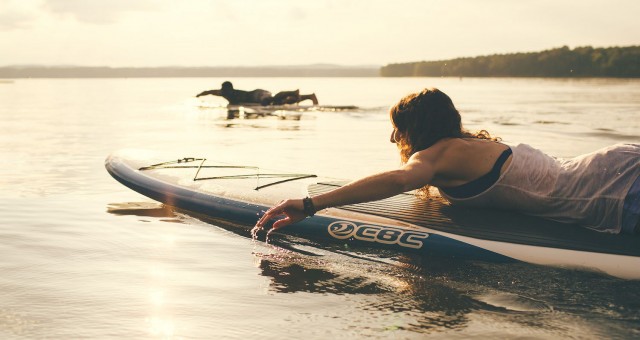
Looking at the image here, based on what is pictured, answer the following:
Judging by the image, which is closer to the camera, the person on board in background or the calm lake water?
the calm lake water

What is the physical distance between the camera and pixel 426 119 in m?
4.54

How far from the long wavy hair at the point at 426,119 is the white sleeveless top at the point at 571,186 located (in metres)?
0.44

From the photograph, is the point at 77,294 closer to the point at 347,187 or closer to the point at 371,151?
the point at 347,187

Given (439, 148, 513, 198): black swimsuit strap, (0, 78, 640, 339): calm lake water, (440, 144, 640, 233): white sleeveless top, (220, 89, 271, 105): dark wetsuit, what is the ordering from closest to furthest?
(0, 78, 640, 339): calm lake water, (440, 144, 640, 233): white sleeveless top, (439, 148, 513, 198): black swimsuit strap, (220, 89, 271, 105): dark wetsuit

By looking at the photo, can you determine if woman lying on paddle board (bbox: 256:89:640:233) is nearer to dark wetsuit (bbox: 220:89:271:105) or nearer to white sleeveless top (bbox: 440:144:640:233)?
white sleeveless top (bbox: 440:144:640:233)

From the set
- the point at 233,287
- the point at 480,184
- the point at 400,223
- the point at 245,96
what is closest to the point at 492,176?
the point at 480,184

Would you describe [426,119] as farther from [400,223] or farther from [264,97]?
[264,97]

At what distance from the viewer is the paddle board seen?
14.9ft

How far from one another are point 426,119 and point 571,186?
1.04m

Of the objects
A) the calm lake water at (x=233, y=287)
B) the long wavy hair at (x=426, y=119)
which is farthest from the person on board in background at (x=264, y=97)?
the long wavy hair at (x=426, y=119)

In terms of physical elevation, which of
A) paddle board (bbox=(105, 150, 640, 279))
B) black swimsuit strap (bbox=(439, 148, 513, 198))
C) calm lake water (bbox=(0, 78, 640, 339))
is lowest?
calm lake water (bbox=(0, 78, 640, 339))

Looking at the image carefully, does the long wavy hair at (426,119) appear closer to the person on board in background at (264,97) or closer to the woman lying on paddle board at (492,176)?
the woman lying on paddle board at (492,176)

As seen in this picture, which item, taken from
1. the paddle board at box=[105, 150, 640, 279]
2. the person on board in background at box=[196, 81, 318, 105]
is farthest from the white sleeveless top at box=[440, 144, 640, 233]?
the person on board in background at box=[196, 81, 318, 105]

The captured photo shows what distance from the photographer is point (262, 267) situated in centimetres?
523
